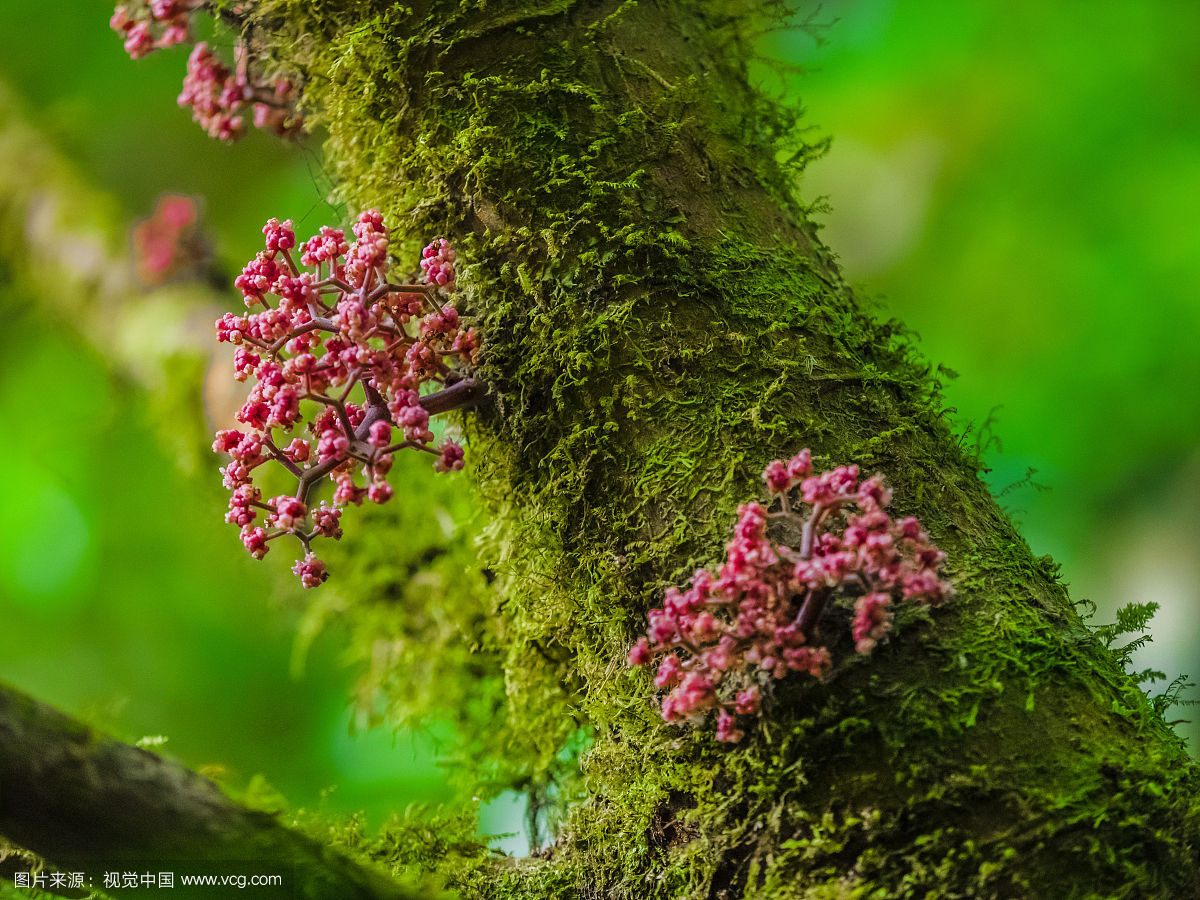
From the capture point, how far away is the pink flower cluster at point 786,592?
4.63 ft

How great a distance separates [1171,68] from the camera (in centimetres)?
567

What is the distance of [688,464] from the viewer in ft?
5.49

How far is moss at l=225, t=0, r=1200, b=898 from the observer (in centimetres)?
141

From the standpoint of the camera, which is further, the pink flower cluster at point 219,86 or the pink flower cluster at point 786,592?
the pink flower cluster at point 219,86

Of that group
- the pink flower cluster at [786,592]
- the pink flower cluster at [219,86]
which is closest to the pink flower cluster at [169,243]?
the pink flower cluster at [219,86]

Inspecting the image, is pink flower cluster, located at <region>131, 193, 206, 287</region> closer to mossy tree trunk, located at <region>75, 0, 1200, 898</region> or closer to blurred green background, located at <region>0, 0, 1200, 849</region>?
blurred green background, located at <region>0, 0, 1200, 849</region>

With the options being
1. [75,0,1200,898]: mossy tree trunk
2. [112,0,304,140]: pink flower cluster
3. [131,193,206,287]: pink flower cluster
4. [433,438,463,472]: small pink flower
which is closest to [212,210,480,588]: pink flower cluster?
[433,438,463,472]: small pink flower

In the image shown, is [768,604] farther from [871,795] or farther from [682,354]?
[682,354]

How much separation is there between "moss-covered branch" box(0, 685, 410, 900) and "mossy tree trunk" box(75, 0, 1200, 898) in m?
0.77

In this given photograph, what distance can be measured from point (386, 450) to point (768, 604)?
80 cm

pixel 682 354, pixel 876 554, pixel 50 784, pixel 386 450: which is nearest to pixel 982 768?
pixel 876 554

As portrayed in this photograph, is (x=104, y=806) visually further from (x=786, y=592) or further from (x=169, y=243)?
(x=169, y=243)

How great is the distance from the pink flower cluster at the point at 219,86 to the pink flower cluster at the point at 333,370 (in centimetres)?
80

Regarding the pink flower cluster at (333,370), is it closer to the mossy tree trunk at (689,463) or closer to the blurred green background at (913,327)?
the mossy tree trunk at (689,463)
